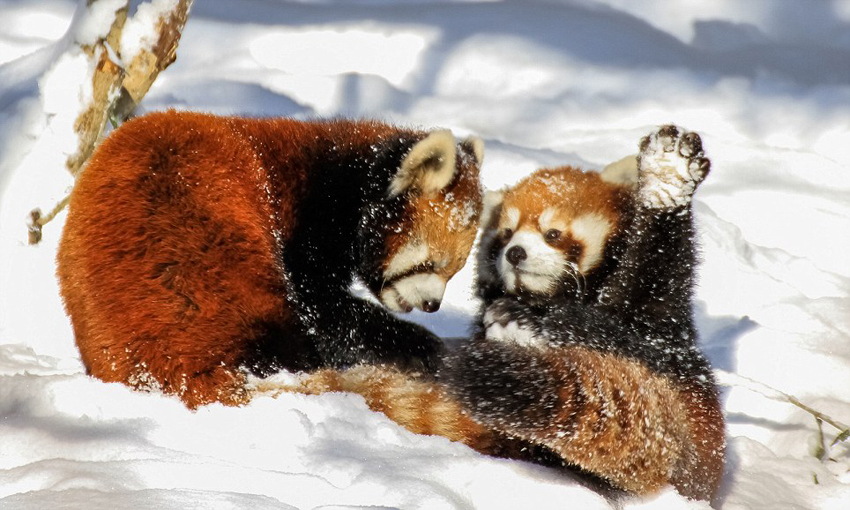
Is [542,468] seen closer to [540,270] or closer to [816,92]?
[540,270]

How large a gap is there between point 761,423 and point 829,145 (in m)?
2.75

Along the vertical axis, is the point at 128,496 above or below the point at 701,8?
below

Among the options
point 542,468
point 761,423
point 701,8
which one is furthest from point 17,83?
point 701,8

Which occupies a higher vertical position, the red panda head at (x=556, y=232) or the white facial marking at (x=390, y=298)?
the red panda head at (x=556, y=232)

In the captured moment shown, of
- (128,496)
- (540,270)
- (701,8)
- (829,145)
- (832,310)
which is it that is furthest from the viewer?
(701,8)

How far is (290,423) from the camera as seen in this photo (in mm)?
2049

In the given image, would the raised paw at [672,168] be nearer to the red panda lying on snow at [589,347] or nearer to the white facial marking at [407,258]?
the red panda lying on snow at [589,347]

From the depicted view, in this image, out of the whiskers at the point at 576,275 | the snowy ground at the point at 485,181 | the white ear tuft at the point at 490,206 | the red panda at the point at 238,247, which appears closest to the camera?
the snowy ground at the point at 485,181

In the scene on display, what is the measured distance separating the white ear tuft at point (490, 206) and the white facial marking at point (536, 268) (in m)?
0.30

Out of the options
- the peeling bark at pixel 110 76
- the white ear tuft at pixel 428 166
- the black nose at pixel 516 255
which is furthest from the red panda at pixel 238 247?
the peeling bark at pixel 110 76

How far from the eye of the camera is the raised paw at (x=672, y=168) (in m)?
2.58

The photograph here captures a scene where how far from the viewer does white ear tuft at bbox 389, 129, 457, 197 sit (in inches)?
98.2

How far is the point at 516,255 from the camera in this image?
2783 millimetres

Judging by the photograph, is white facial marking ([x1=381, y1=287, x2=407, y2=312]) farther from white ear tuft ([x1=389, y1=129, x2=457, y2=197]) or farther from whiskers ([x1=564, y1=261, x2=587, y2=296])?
whiskers ([x1=564, y1=261, x2=587, y2=296])
